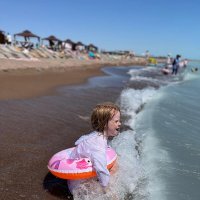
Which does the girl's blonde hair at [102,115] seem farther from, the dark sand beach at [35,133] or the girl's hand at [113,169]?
the dark sand beach at [35,133]

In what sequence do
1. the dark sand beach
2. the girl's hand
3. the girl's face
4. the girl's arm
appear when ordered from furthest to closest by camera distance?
1. the girl's hand
2. the dark sand beach
3. the girl's face
4. the girl's arm

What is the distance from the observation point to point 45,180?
3859mm

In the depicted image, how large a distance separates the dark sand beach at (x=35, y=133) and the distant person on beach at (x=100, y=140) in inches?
21.4

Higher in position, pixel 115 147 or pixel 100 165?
pixel 100 165

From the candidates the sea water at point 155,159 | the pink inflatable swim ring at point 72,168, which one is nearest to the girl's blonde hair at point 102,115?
the pink inflatable swim ring at point 72,168

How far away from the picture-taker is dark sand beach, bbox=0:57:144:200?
3650mm

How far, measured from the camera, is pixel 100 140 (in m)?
3.39

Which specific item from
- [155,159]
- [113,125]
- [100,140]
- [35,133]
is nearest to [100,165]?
[100,140]

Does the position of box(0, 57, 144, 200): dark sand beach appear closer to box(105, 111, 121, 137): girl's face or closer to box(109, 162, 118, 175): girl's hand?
box(109, 162, 118, 175): girl's hand

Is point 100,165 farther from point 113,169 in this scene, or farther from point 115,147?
point 115,147

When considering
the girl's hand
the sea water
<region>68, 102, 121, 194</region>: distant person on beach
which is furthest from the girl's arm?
the girl's hand

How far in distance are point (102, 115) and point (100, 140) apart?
0.89ft

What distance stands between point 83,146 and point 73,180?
43 cm

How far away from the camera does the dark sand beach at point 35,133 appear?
365 centimetres
